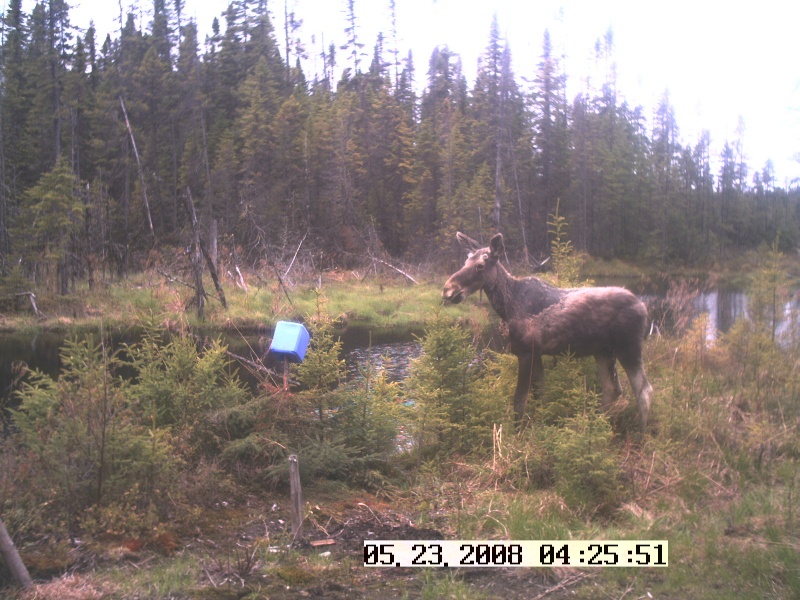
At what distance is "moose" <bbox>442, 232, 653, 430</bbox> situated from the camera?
25.0 feet

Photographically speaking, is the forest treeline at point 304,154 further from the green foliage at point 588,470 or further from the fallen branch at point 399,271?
the green foliage at point 588,470

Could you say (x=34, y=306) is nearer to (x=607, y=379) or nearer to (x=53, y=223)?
(x=53, y=223)

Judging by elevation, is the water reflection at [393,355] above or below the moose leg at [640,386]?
below

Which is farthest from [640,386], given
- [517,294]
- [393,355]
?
[393,355]

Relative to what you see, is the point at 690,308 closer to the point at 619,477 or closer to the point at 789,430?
the point at 789,430

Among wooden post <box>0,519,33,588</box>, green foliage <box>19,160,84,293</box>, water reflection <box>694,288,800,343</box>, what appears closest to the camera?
wooden post <box>0,519,33,588</box>

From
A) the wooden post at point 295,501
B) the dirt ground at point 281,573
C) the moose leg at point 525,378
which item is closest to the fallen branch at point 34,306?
the moose leg at point 525,378

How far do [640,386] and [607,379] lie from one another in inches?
16.2

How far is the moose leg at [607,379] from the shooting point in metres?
7.99

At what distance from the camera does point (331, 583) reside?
4375 millimetres

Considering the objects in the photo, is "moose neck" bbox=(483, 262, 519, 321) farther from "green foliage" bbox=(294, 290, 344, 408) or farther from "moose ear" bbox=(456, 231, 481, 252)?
"green foliage" bbox=(294, 290, 344, 408)

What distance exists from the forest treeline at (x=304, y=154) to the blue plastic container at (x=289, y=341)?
24.8ft

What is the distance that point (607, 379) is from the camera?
8008 mm

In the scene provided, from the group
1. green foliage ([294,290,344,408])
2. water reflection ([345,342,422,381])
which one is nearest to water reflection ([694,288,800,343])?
water reflection ([345,342,422,381])
